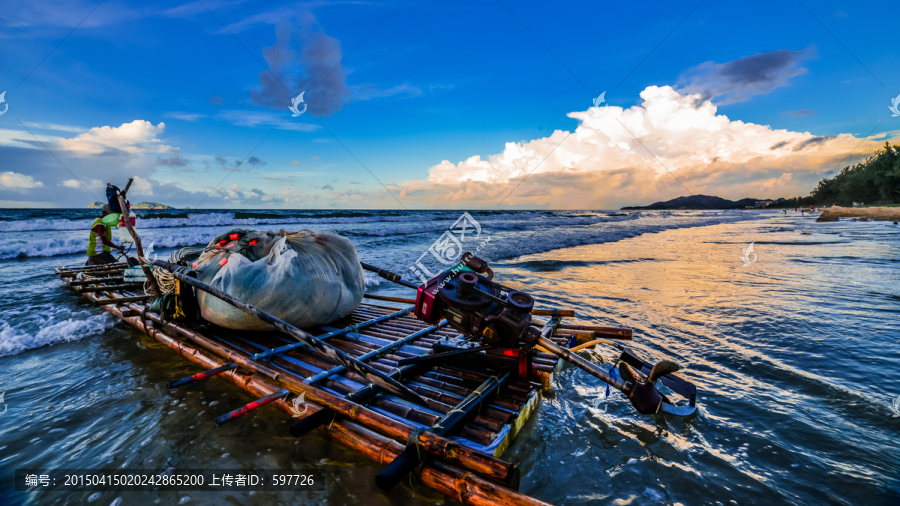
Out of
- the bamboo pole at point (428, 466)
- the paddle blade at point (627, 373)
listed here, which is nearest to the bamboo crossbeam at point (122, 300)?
the bamboo pole at point (428, 466)

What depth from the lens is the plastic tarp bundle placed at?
3.94m

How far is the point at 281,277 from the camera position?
13.1ft

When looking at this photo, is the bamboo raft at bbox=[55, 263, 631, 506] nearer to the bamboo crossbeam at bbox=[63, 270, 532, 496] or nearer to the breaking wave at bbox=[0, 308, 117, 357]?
the bamboo crossbeam at bbox=[63, 270, 532, 496]

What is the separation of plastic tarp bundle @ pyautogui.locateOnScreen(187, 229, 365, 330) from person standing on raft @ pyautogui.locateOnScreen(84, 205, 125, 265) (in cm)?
710

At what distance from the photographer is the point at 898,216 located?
2711cm

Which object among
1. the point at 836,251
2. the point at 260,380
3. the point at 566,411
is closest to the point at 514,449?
the point at 566,411

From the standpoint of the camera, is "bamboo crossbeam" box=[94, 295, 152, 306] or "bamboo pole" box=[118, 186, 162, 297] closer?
"bamboo pole" box=[118, 186, 162, 297]

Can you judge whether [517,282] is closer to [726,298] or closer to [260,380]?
[726,298]

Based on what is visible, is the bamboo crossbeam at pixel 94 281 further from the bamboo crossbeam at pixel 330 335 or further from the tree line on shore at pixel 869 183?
the tree line on shore at pixel 869 183

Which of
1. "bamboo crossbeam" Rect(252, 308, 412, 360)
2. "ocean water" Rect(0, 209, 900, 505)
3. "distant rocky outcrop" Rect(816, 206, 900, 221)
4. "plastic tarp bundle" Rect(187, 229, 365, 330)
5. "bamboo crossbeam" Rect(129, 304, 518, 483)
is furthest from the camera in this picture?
"distant rocky outcrop" Rect(816, 206, 900, 221)

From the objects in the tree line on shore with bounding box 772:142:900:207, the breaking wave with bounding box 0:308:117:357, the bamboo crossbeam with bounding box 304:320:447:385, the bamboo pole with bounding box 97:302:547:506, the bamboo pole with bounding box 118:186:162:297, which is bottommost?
the breaking wave with bounding box 0:308:117:357

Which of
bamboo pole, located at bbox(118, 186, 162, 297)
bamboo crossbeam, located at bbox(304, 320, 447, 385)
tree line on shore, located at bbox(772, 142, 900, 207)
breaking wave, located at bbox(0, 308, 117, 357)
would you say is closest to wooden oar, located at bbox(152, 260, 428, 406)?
bamboo crossbeam, located at bbox(304, 320, 447, 385)

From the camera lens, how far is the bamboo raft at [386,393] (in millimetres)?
2064

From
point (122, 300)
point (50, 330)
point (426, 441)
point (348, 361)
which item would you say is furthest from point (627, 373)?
point (50, 330)
